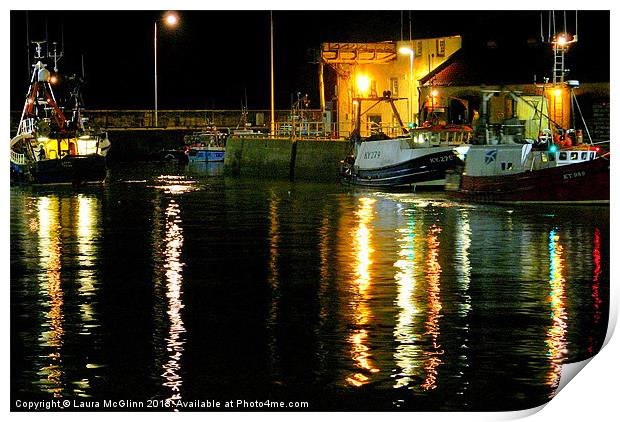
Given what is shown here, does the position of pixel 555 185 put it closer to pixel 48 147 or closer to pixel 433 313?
pixel 433 313

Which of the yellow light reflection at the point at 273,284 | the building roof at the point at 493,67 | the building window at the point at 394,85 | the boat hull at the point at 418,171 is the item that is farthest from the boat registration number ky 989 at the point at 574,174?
the building window at the point at 394,85

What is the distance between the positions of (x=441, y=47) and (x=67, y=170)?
772 inches

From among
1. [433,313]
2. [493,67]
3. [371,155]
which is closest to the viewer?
[433,313]

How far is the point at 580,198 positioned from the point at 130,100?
54190 mm

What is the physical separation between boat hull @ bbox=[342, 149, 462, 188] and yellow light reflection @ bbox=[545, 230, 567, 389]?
21.6 metres

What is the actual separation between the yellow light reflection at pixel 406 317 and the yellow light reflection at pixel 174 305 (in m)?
2.63

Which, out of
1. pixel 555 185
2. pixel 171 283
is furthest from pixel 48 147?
pixel 171 283

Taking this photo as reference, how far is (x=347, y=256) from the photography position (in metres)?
26.9

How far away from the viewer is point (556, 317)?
750 inches

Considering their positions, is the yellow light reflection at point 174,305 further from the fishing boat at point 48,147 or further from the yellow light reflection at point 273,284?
the fishing boat at point 48,147

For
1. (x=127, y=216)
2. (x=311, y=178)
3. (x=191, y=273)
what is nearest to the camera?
(x=191, y=273)

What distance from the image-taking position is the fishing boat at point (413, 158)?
1977 inches
